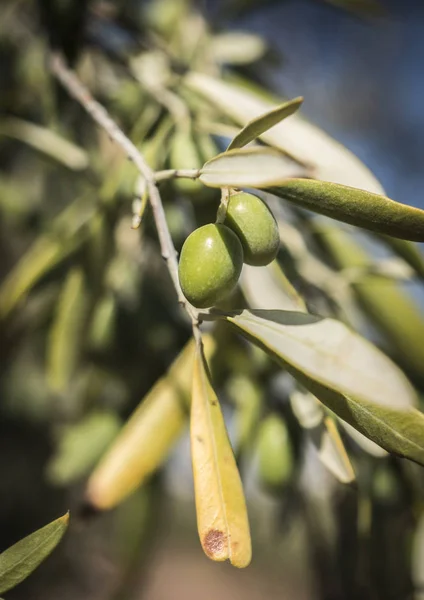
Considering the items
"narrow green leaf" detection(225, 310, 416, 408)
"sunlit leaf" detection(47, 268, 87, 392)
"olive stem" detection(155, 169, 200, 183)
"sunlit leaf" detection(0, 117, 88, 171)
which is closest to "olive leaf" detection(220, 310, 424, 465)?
"narrow green leaf" detection(225, 310, 416, 408)

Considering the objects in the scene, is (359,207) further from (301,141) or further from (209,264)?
(301,141)

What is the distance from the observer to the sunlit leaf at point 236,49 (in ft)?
3.67

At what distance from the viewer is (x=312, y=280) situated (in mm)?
785

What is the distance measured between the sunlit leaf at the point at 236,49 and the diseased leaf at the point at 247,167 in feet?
2.47

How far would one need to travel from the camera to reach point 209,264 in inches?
16.5

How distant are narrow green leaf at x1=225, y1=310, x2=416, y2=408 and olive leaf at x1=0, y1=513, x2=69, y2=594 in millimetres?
192

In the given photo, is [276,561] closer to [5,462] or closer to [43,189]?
[5,462]

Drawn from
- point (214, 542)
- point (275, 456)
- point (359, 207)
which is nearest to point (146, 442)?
point (275, 456)

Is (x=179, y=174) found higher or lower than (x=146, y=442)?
higher

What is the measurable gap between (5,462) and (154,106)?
4.70ft

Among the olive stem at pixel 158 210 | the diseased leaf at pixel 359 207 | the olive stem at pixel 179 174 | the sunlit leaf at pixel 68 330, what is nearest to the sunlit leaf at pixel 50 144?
the sunlit leaf at pixel 68 330

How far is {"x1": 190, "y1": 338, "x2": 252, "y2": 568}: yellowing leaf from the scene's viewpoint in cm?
43

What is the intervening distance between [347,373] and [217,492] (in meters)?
0.13

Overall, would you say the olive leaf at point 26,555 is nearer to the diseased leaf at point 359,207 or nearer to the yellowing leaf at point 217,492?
the yellowing leaf at point 217,492
